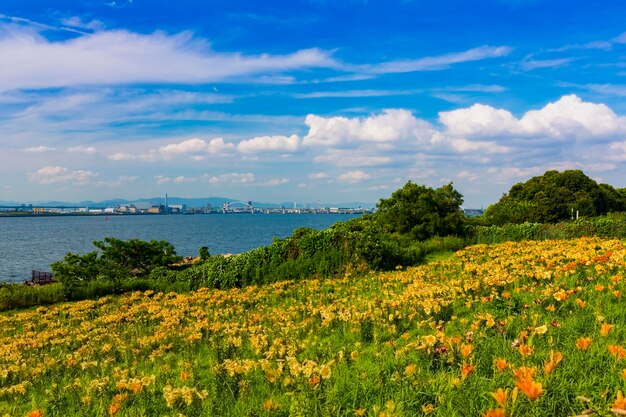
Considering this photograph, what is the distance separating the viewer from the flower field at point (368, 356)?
11.9 feet

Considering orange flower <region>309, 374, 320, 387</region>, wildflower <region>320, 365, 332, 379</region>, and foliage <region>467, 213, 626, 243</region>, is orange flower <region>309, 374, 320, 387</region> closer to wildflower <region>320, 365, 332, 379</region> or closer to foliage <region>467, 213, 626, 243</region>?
wildflower <region>320, 365, 332, 379</region>

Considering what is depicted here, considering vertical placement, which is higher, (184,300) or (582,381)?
(582,381)

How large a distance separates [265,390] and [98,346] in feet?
16.5

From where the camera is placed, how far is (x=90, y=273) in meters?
20.7

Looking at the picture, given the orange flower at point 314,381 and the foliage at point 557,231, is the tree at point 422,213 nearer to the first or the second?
the foliage at point 557,231

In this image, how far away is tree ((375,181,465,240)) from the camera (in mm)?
28766

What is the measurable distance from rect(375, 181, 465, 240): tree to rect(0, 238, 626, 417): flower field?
17347 millimetres

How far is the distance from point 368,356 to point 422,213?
24.9 metres

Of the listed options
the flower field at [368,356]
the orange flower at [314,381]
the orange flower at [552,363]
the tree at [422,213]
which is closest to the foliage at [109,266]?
the flower field at [368,356]

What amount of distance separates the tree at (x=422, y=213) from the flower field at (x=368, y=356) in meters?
17.3

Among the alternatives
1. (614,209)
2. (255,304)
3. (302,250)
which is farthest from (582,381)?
(614,209)

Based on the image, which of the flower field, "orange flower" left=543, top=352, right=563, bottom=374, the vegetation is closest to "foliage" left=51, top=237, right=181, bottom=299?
the flower field

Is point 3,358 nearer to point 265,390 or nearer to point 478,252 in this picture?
point 265,390

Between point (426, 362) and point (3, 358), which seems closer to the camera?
point (426, 362)
